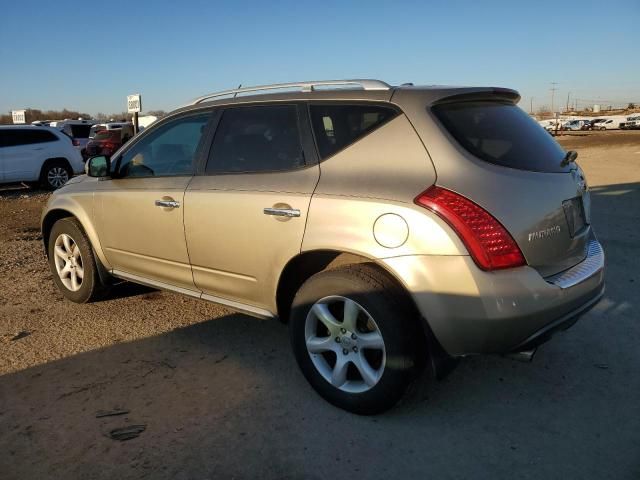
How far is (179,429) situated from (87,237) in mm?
2315

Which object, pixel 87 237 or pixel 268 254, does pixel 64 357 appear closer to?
pixel 87 237

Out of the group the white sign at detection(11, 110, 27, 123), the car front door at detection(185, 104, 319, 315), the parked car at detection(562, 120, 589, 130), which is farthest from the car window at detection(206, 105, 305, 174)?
the parked car at detection(562, 120, 589, 130)

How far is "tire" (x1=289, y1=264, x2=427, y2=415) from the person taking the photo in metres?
2.71

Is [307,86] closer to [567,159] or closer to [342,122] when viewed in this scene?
[342,122]

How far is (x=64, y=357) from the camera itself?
3.68m

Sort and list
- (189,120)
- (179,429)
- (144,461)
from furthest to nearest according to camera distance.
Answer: (189,120)
(179,429)
(144,461)

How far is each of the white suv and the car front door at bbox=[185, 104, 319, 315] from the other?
11154 millimetres

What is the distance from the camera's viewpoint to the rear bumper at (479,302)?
251 cm

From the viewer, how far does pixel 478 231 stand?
8.27ft

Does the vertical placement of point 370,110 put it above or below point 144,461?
above

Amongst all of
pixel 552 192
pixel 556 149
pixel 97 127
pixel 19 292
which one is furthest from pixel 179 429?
pixel 97 127

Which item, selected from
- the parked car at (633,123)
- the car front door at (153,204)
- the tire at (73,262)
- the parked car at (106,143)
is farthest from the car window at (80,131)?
the parked car at (633,123)

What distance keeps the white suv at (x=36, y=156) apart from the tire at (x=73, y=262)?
927cm

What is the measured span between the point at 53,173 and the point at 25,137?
1.01 m
